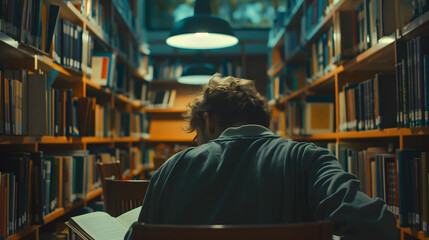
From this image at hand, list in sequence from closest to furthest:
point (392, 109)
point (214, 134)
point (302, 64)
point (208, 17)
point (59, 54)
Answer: point (214, 134), point (392, 109), point (59, 54), point (208, 17), point (302, 64)

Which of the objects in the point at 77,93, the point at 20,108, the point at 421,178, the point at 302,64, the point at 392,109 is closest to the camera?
the point at 421,178

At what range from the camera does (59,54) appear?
2.27m

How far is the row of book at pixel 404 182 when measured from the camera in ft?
4.72

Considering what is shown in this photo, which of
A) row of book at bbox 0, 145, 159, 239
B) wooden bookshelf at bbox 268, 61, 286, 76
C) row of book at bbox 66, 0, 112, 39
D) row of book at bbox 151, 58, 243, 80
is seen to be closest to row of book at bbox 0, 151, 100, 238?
row of book at bbox 0, 145, 159, 239

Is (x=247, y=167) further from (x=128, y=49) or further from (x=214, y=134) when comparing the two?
(x=128, y=49)

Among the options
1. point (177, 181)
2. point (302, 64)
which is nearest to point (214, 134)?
point (177, 181)

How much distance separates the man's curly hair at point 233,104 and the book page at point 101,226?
1.49 ft

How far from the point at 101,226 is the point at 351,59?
161 centimetres

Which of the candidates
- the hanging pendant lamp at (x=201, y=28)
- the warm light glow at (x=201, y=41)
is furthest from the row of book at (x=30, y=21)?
the warm light glow at (x=201, y=41)

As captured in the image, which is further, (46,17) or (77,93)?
(77,93)

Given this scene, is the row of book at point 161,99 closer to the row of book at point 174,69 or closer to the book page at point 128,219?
the row of book at point 174,69

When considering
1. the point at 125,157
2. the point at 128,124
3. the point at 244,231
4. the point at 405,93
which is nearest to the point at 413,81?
the point at 405,93

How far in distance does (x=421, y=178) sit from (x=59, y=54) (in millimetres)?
1885

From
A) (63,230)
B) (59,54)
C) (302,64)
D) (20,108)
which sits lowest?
(63,230)
